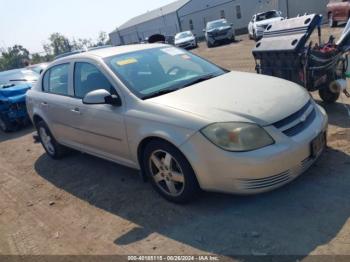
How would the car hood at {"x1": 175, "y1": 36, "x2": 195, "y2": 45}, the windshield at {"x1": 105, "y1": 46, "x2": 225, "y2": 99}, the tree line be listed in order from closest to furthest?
the windshield at {"x1": 105, "y1": 46, "x2": 225, "y2": 99} < the car hood at {"x1": 175, "y1": 36, "x2": 195, "y2": 45} < the tree line

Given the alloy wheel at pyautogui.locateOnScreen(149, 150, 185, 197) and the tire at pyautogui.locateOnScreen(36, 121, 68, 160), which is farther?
the tire at pyautogui.locateOnScreen(36, 121, 68, 160)

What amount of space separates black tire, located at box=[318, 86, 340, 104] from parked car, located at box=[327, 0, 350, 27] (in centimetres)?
1300

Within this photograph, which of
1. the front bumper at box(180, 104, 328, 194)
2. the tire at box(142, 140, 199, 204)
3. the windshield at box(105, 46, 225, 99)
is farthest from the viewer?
the windshield at box(105, 46, 225, 99)

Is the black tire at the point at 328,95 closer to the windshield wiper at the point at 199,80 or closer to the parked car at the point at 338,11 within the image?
the windshield wiper at the point at 199,80

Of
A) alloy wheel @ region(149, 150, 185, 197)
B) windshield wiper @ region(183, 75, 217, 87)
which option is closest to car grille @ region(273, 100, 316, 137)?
alloy wheel @ region(149, 150, 185, 197)

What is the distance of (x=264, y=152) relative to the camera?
323 centimetres

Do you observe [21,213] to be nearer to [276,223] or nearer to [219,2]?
[276,223]

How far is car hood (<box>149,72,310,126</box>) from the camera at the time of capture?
3373mm

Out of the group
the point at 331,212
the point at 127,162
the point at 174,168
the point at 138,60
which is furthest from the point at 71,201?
the point at 331,212

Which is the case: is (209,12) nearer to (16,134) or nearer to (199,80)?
(16,134)

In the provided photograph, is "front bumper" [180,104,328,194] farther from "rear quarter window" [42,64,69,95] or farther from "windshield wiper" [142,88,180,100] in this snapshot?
"rear quarter window" [42,64,69,95]

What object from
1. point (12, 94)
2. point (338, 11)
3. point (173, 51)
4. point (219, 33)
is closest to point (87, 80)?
point (173, 51)

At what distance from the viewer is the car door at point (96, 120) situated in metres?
4.15

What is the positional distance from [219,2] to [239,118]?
4164 cm
